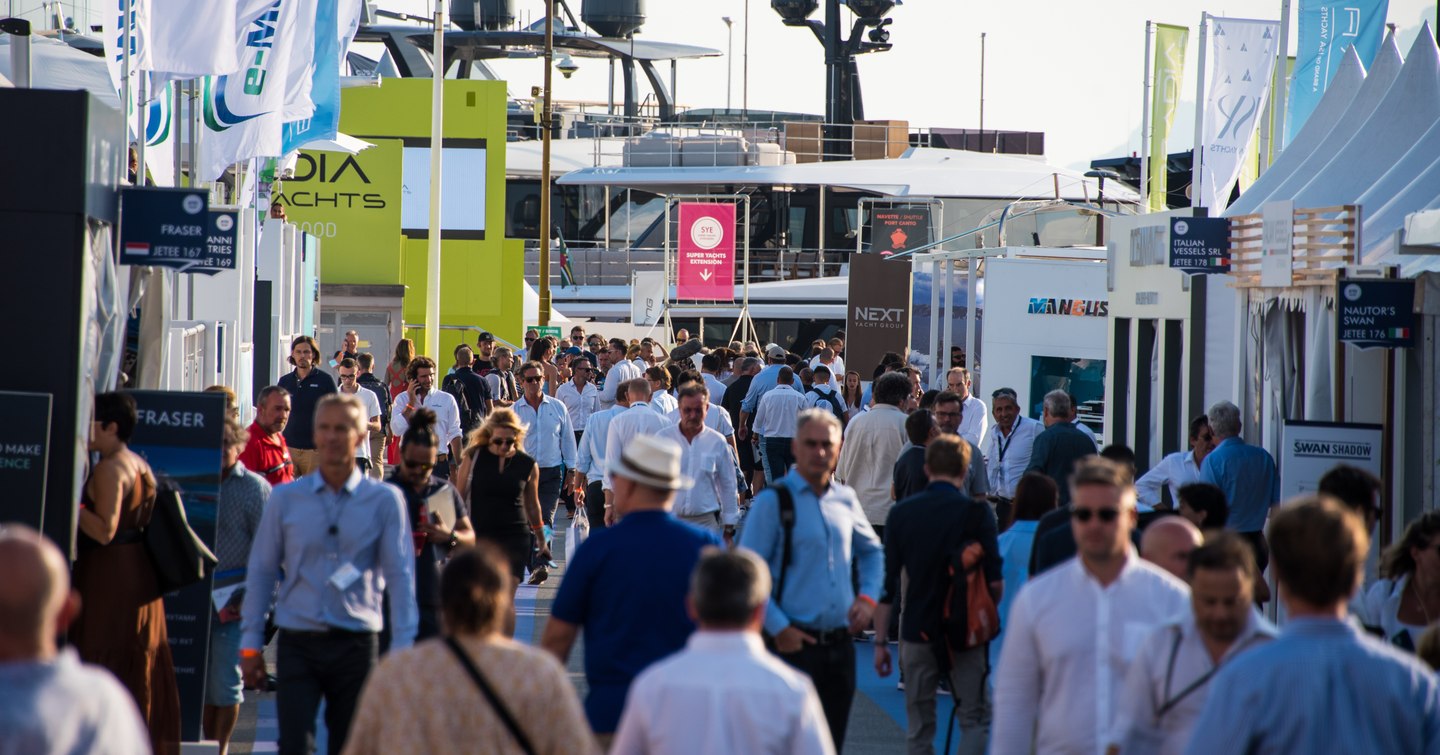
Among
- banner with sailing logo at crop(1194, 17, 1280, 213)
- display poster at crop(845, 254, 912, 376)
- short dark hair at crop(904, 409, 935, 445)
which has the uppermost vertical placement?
banner with sailing logo at crop(1194, 17, 1280, 213)

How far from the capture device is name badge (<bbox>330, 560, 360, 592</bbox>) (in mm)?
6188

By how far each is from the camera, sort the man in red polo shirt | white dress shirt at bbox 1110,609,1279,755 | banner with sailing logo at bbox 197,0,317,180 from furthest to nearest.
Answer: banner with sailing logo at bbox 197,0,317,180 < the man in red polo shirt < white dress shirt at bbox 1110,609,1279,755

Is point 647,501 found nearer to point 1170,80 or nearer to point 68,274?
point 68,274

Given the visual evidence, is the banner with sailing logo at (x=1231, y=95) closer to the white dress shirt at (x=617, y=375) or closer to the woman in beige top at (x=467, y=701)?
the white dress shirt at (x=617, y=375)

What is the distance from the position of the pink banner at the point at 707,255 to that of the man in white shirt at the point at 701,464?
72.8 ft

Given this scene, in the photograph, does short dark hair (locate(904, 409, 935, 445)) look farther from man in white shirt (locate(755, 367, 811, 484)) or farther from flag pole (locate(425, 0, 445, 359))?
flag pole (locate(425, 0, 445, 359))

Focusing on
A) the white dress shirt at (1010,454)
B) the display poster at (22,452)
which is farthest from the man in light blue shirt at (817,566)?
the white dress shirt at (1010,454)

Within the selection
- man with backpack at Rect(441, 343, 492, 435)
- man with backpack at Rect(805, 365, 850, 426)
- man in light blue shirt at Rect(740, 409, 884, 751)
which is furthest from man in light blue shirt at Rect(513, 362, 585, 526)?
man in light blue shirt at Rect(740, 409, 884, 751)

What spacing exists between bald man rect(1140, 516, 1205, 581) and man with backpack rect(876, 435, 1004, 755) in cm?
179

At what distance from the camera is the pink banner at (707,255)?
3244cm

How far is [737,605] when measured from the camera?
4012 mm

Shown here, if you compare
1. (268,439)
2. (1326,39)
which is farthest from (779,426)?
(268,439)

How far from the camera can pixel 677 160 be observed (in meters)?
56.9

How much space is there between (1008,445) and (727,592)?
8.53 metres
